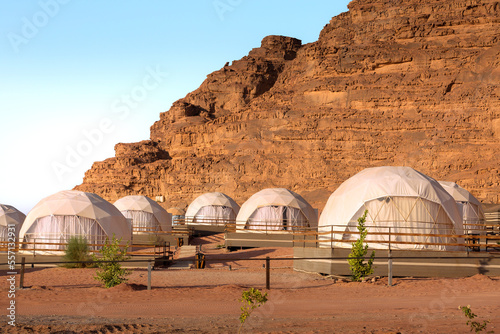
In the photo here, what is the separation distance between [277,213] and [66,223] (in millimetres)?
16965

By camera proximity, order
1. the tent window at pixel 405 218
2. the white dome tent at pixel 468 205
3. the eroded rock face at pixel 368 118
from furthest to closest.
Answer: the eroded rock face at pixel 368 118 → the white dome tent at pixel 468 205 → the tent window at pixel 405 218

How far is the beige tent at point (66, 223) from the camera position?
25500mm

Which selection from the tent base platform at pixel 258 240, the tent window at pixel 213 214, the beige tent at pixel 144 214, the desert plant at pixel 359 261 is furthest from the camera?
the tent window at pixel 213 214

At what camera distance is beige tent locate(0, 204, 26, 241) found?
3079cm

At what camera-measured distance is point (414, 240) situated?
21.7 meters

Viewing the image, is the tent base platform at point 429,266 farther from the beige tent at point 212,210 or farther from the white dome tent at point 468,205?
the beige tent at point 212,210

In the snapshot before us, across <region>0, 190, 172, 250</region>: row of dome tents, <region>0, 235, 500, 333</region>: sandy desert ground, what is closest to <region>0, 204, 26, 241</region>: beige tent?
<region>0, 190, 172, 250</region>: row of dome tents

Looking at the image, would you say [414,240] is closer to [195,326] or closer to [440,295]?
[440,295]

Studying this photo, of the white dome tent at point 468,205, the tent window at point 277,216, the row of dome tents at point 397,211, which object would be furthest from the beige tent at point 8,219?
the white dome tent at point 468,205

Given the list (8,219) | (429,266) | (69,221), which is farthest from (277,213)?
(429,266)

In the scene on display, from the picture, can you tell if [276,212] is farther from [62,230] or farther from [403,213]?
[403,213]

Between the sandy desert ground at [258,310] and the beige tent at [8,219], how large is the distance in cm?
1153

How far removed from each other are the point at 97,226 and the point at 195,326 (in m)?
15.9

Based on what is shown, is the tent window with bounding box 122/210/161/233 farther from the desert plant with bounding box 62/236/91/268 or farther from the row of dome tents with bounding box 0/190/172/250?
the desert plant with bounding box 62/236/91/268
